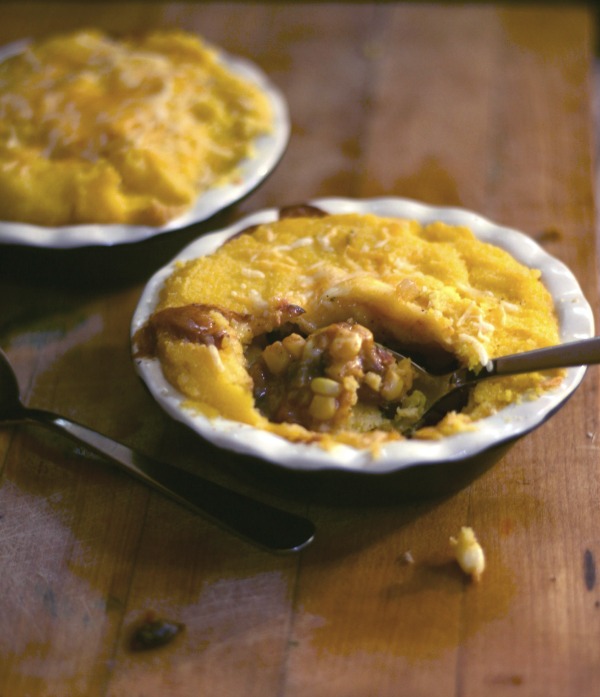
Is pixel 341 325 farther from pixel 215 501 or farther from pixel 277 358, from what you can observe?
pixel 215 501

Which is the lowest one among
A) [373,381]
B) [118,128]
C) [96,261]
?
[96,261]

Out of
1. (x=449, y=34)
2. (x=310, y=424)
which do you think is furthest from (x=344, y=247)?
(x=449, y=34)

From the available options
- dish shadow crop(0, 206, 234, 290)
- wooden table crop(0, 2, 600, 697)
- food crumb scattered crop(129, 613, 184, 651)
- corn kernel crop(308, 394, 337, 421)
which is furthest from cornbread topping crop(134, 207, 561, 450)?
food crumb scattered crop(129, 613, 184, 651)

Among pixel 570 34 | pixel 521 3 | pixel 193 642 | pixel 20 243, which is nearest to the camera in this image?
pixel 193 642

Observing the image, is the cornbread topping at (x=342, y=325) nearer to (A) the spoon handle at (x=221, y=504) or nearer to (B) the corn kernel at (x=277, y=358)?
(B) the corn kernel at (x=277, y=358)

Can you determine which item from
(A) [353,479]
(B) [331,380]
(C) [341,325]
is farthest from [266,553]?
(C) [341,325]

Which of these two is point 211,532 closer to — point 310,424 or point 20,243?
point 310,424
